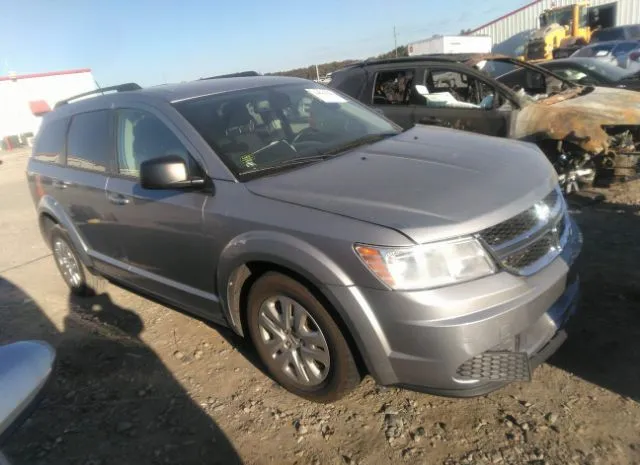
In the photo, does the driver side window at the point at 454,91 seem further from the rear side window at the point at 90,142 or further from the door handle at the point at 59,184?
the door handle at the point at 59,184

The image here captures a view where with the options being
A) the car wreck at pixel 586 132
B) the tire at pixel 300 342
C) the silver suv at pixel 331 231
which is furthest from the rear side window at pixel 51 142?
the car wreck at pixel 586 132

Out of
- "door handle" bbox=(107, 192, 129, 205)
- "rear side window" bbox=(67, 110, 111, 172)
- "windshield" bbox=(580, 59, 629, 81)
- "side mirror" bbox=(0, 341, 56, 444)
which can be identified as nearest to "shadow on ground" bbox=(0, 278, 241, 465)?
"side mirror" bbox=(0, 341, 56, 444)

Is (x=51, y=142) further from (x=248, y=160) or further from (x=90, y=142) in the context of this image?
(x=248, y=160)

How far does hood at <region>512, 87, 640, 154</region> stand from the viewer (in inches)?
219

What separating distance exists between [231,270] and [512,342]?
151cm

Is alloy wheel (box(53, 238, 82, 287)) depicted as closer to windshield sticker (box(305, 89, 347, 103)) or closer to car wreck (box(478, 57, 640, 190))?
windshield sticker (box(305, 89, 347, 103))

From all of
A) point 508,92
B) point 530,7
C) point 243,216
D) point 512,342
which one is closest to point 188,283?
point 243,216

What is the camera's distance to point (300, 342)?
9.38ft

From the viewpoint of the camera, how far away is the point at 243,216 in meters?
2.80

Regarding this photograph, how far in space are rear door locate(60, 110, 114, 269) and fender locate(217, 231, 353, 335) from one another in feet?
4.50

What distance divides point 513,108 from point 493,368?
14.0 ft

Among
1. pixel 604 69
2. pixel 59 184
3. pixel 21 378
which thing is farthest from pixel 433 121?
pixel 21 378

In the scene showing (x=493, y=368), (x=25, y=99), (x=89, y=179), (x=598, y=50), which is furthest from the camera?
(x=25, y=99)

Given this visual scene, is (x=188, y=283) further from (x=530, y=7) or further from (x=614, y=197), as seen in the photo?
(x=530, y=7)
